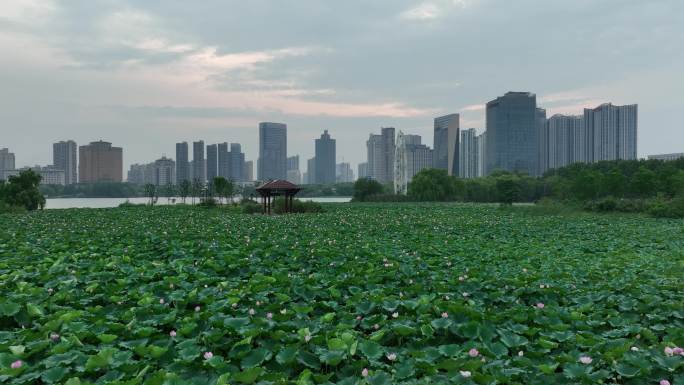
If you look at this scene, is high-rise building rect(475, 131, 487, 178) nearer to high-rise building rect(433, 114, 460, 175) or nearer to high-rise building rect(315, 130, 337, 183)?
high-rise building rect(433, 114, 460, 175)

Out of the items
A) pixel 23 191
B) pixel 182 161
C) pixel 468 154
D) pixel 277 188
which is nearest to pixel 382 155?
pixel 468 154

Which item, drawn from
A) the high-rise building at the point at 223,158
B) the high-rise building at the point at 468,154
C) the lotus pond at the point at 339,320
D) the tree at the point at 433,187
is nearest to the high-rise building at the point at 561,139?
the high-rise building at the point at 468,154

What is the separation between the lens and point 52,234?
434 inches

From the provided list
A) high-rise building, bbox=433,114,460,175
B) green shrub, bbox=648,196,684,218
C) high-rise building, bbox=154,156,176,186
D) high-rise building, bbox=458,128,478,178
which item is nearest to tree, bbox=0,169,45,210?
green shrub, bbox=648,196,684,218

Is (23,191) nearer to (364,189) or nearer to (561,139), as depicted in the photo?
(364,189)

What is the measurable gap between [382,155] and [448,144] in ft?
75.6

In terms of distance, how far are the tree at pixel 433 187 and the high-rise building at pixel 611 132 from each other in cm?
5815

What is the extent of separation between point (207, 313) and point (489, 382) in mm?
2412

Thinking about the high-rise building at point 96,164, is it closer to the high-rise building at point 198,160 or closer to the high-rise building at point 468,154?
the high-rise building at point 198,160

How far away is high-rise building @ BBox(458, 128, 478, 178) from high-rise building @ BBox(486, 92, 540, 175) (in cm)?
2868

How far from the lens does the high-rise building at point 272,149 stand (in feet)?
510

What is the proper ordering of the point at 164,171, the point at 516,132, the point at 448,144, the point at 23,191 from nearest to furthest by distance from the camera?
the point at 23,191
the point at 164,171
the point at 516,132
the point at 448,144

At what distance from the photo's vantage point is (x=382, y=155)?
161000 millimetres

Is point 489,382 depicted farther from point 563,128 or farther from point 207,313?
point 563,128
